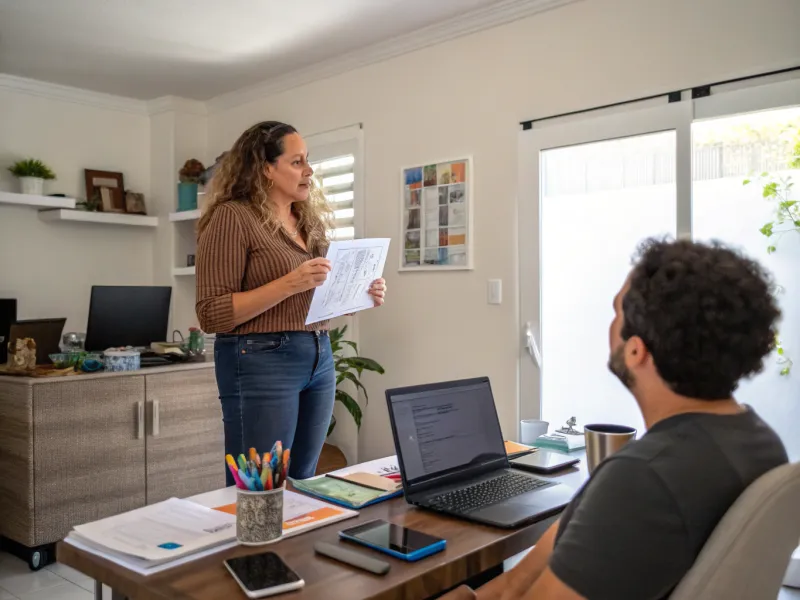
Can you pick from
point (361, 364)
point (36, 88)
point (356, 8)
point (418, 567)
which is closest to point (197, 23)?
point (356, 8)

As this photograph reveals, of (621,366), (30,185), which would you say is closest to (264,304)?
(621,366)

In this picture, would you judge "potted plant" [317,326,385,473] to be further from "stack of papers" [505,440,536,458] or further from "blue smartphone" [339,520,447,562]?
"blue smartphone" [339,520,447,562]

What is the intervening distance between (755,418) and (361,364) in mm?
2910

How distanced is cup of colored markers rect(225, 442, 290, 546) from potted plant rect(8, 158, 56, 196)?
3966mm

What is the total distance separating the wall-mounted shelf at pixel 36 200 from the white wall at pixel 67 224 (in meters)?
0.19

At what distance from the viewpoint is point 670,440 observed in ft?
3.08

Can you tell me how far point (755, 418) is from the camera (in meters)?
1.01

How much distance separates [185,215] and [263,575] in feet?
13.4

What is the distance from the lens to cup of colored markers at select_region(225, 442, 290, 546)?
1.15 metres

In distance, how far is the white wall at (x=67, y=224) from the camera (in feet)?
14.8

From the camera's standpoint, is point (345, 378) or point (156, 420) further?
point (345, 378)

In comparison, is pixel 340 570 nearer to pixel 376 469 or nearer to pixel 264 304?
pixel 376 469

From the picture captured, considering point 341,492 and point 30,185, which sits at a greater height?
point 30,185

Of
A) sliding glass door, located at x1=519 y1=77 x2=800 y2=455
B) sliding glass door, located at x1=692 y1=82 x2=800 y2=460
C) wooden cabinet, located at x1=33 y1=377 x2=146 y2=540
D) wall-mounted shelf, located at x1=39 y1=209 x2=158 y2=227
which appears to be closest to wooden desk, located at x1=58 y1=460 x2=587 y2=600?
sliding glass door, located at x1=519 y1=77 x2=800 y2=455
